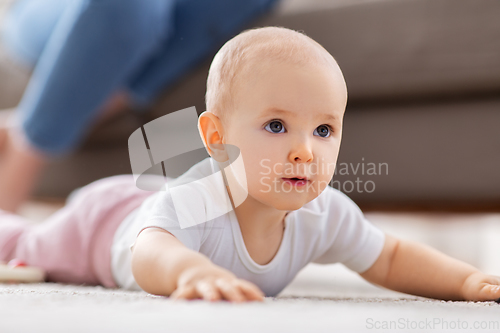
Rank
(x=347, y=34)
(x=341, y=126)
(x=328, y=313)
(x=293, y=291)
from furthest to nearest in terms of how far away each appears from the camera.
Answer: (x=347, y=34) → (x=293, y=291) → (x=341, y=126) → (x=328, y=313)

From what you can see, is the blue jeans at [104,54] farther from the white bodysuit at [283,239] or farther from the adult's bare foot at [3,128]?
the white bodysuit at [283,239]

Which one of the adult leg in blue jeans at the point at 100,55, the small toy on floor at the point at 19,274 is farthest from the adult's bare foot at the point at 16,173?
the small toy on floor at the point at 19,274

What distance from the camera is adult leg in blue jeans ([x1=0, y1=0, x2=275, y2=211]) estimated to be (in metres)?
0.72

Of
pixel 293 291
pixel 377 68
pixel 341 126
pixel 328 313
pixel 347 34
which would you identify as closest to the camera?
pixel 328 313

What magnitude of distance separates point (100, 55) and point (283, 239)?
1.55 ft

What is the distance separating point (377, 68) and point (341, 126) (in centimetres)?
41

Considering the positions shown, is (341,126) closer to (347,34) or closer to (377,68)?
(347,34)

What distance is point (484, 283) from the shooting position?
41 centimetres

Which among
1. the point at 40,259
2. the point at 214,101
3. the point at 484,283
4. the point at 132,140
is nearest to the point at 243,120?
the point at 214,101

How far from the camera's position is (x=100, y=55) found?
765 mm

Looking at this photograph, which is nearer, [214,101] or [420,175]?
[214,101]
